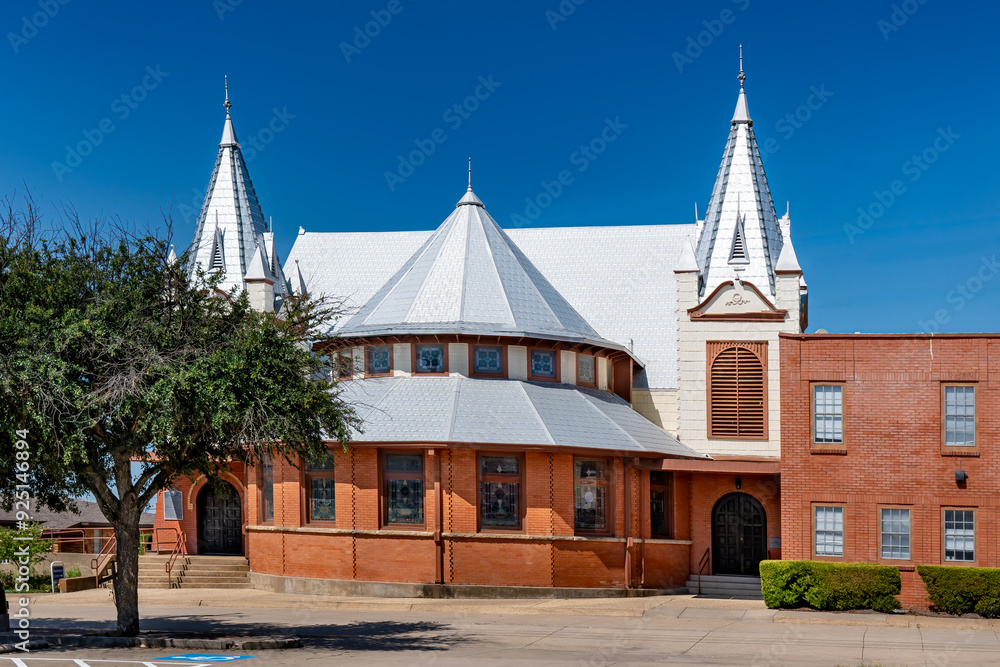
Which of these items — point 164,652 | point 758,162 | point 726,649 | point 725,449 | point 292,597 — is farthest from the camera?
point 758,162

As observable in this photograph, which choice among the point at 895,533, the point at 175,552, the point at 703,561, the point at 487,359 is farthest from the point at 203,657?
the point at 703,561

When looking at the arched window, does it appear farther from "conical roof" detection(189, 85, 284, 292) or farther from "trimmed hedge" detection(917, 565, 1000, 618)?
"conical roof" detection(189, 85, 284, 292)

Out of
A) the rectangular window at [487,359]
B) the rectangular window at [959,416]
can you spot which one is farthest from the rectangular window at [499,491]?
the rectangular window at [959,416]

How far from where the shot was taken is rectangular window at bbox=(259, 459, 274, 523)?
30.7 meters

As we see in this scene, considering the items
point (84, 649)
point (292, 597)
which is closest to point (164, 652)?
point (84, 649)

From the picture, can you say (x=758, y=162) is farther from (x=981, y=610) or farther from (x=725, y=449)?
(x=981, y=610)

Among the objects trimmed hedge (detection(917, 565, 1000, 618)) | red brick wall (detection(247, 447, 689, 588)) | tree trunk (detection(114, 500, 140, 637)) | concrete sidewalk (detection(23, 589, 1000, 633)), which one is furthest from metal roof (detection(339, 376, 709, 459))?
tree trunk (detection(114, 500, 140, 637))

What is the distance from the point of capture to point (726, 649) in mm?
19828

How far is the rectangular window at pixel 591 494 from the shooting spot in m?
28.9

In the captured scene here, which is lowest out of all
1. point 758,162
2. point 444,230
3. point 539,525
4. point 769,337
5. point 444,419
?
point 539,525

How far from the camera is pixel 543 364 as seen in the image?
3228 cm

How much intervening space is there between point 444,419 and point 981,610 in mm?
13646

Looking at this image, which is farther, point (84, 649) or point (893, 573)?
point (893, 573)

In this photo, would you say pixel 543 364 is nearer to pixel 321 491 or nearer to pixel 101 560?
pixel 321 491
